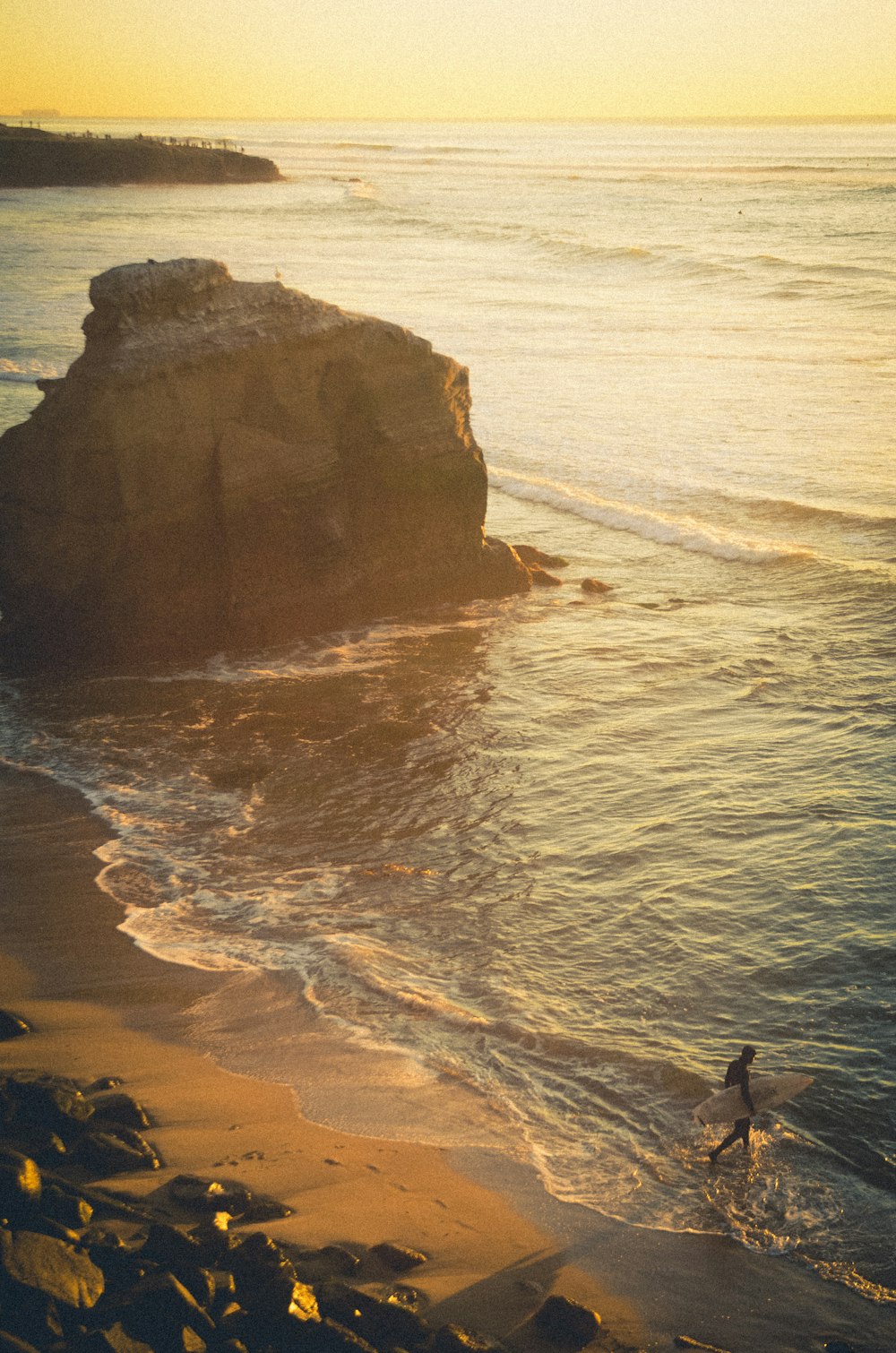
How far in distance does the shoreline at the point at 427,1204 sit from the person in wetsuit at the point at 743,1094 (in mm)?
673

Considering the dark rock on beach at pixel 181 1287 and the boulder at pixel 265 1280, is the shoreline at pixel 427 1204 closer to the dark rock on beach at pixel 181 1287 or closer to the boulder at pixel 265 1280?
the dark rock on beach at pixel 181 1287

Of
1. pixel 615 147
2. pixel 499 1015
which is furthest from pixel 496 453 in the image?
pixel 615 147

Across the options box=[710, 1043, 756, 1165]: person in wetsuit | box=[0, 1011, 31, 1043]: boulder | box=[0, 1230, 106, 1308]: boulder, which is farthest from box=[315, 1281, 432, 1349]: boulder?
box=[0, 1011, 31, 1043]: boulder

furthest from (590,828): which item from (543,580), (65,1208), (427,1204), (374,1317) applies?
(543,580)

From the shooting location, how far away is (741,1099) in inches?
279

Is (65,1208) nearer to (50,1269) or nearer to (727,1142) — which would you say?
(50,1269)

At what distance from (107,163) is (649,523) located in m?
100

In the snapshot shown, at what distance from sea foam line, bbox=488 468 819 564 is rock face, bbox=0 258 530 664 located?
17.9 feet

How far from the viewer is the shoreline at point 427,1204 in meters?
6.11

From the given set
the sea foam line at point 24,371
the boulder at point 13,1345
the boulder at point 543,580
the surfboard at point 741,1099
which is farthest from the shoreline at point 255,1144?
the sea foam line at point 24,371

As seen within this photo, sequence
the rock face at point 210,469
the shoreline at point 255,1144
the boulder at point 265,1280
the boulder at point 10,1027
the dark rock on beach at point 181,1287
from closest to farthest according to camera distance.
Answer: the dark rock on beach at point 181,1287, the boulder at point 265,1280, the shoreline at point 255,1144, the boulder at point 10,1027, the rock face at point 210,469

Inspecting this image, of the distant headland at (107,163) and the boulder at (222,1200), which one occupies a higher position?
the distant headland at (107,163)

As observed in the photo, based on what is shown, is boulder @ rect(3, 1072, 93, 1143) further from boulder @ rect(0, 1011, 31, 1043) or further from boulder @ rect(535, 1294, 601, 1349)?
boulder @ rect(535, 1294, 601, 1349)

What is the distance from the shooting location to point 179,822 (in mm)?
11352
